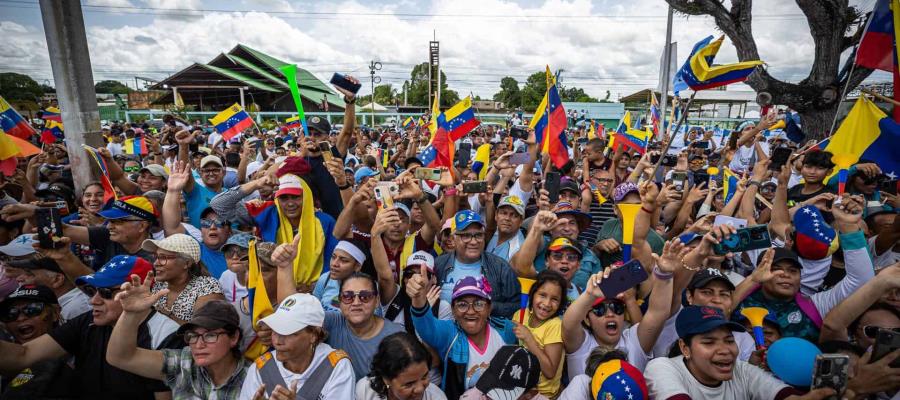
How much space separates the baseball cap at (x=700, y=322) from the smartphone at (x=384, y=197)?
1976 mm

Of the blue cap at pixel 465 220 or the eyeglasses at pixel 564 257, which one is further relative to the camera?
the blue cap at pixel 465 220

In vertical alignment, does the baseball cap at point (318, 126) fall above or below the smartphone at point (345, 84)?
below

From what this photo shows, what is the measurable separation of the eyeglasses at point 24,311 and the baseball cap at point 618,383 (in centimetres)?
344

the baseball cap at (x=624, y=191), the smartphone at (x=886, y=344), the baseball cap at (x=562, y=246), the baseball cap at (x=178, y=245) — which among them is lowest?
the smartphone at (x=886, y=344)

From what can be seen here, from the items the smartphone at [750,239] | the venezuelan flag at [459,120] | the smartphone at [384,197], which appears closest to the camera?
the smartphone at [750,239]

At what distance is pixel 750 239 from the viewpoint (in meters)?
2.52

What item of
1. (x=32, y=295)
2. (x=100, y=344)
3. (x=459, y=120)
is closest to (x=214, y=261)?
(x=32, y=295)

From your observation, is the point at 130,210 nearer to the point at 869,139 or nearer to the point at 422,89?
the point at 869,139

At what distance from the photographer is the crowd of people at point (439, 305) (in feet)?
7.55

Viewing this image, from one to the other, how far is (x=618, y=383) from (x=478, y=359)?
827mm

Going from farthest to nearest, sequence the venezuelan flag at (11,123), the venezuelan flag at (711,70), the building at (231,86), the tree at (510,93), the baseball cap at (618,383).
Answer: the tree at (510,93), the building at (231,86), the venezuelan flag at (11,123), the venezuelan flag at (711,70), the baseball cap at (618,383)

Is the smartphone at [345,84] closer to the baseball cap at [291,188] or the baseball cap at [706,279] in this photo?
the baseball cap at [291,188]

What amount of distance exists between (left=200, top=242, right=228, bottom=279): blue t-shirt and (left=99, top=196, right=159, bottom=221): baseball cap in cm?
55

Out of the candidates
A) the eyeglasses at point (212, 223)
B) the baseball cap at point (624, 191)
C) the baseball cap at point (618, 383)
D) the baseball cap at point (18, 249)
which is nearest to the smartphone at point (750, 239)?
the baseball cap at point (618, 383)
